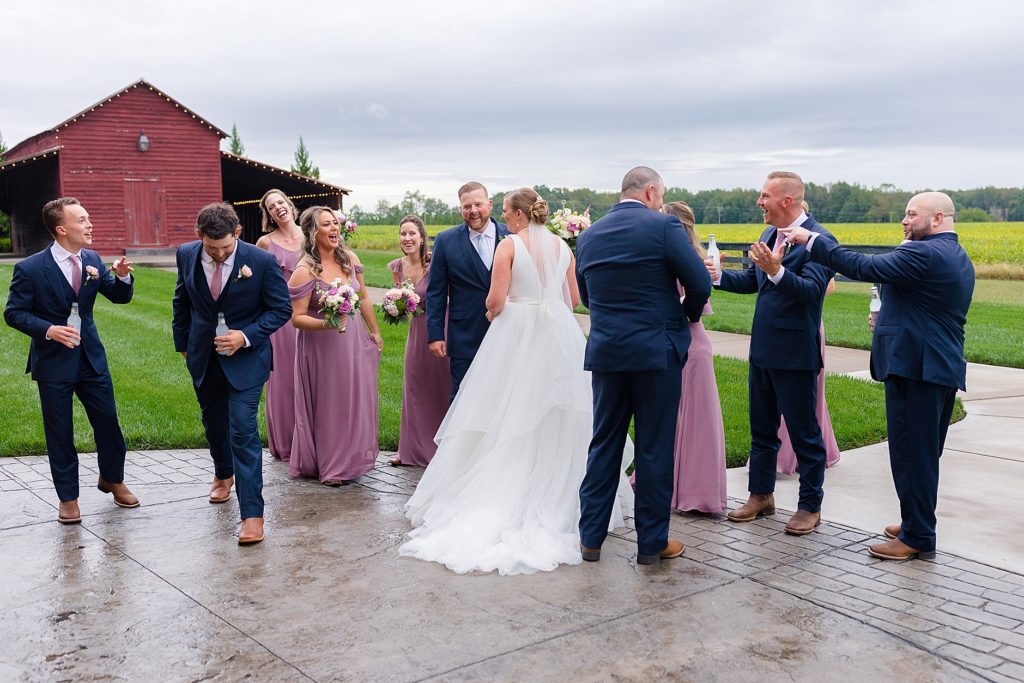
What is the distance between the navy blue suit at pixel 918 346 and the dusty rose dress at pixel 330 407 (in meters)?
3.74

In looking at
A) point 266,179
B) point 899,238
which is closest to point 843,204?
point 899,238

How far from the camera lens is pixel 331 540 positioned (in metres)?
6.04

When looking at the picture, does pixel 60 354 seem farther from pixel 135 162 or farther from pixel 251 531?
pixel 135 162

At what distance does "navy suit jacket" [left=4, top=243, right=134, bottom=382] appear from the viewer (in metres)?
6.35

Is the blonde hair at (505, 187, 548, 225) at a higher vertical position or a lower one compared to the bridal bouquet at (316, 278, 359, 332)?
higher

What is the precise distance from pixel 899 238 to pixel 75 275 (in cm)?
4314

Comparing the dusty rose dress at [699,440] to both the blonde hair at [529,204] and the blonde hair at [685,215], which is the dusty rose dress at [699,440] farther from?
the blonde hair at [529,204]

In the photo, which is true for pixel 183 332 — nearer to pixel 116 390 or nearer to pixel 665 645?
pixel 665 645

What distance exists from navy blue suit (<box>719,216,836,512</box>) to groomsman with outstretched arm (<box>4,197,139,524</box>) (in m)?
4.20

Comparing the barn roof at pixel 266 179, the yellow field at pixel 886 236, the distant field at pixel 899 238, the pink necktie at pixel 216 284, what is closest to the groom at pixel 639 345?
the pink necktie at pixel 216 284

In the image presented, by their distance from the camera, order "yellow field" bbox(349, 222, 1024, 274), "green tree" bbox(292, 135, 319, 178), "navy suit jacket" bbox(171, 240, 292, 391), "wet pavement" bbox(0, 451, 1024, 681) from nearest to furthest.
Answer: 1. "wet pavement" bbox(0, 451, 1024, 681)
2. "navy suit jacket" bbox(171, 240, 292, 391)
3. "yellow field" bbox(349, 222, 1024, 274)
4. "green tree" bbox(292, 135, 319, 178)

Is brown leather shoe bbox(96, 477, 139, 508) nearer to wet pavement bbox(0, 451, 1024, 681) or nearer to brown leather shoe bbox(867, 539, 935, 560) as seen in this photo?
wet pavement bbox(0, 451, 1024, 681)

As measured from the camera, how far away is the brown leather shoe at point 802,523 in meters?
6.04

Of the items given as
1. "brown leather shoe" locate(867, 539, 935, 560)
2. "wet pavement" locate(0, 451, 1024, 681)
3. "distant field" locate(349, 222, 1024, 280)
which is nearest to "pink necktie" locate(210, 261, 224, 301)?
"wet pavement" locate(0, 451, 1024, 681)
